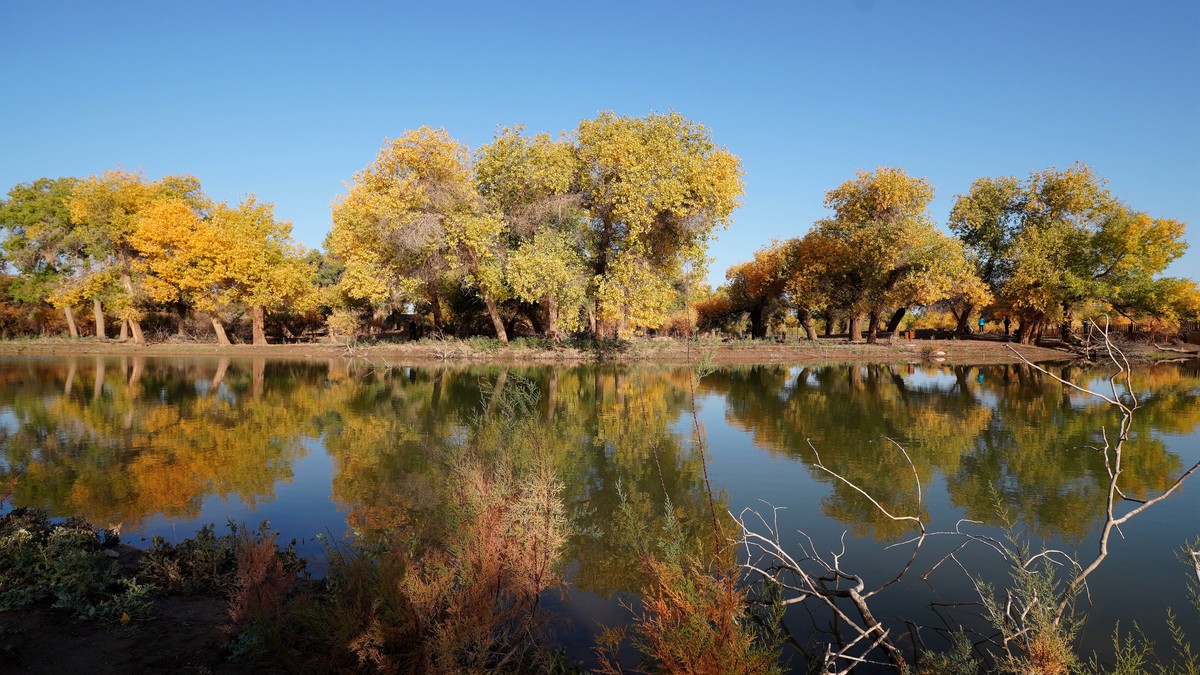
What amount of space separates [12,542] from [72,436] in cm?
822

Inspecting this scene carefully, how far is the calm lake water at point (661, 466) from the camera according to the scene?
6.21m

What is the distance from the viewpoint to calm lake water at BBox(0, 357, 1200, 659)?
6.21 metres

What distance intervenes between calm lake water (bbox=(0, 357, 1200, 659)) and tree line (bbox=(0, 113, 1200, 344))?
449 inches

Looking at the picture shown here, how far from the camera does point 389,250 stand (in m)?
32.2

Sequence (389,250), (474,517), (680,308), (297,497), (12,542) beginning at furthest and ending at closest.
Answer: (680,308)
(389,250)
(297,497)
(12,542)
(474,517)

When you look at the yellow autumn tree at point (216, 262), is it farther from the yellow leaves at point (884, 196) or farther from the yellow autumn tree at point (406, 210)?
the yellow leaves at point (884, 196)

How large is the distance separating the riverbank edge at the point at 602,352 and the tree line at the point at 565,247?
1.74m

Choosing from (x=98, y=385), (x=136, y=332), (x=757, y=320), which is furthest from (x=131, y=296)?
(x=757, y=320)

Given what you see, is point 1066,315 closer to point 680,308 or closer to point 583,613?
point 680,308

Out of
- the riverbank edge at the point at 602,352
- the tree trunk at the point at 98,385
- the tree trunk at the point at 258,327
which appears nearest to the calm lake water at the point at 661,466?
the tree trunk at the point at 98,385

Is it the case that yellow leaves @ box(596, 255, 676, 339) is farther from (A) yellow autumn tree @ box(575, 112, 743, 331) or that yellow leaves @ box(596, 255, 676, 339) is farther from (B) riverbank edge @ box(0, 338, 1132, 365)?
(B) riverbank edge @ box(0, 338, 1132, 365)

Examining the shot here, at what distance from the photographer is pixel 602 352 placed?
103ft

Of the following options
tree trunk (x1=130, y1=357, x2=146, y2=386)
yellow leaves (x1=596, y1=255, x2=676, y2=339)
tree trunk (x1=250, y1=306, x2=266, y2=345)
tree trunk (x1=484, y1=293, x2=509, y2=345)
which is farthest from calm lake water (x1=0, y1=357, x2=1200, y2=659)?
tree trunk (x1=250, y1=306, x2=266, y2=345)

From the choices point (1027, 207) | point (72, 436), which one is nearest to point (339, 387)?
point (72, 436)
